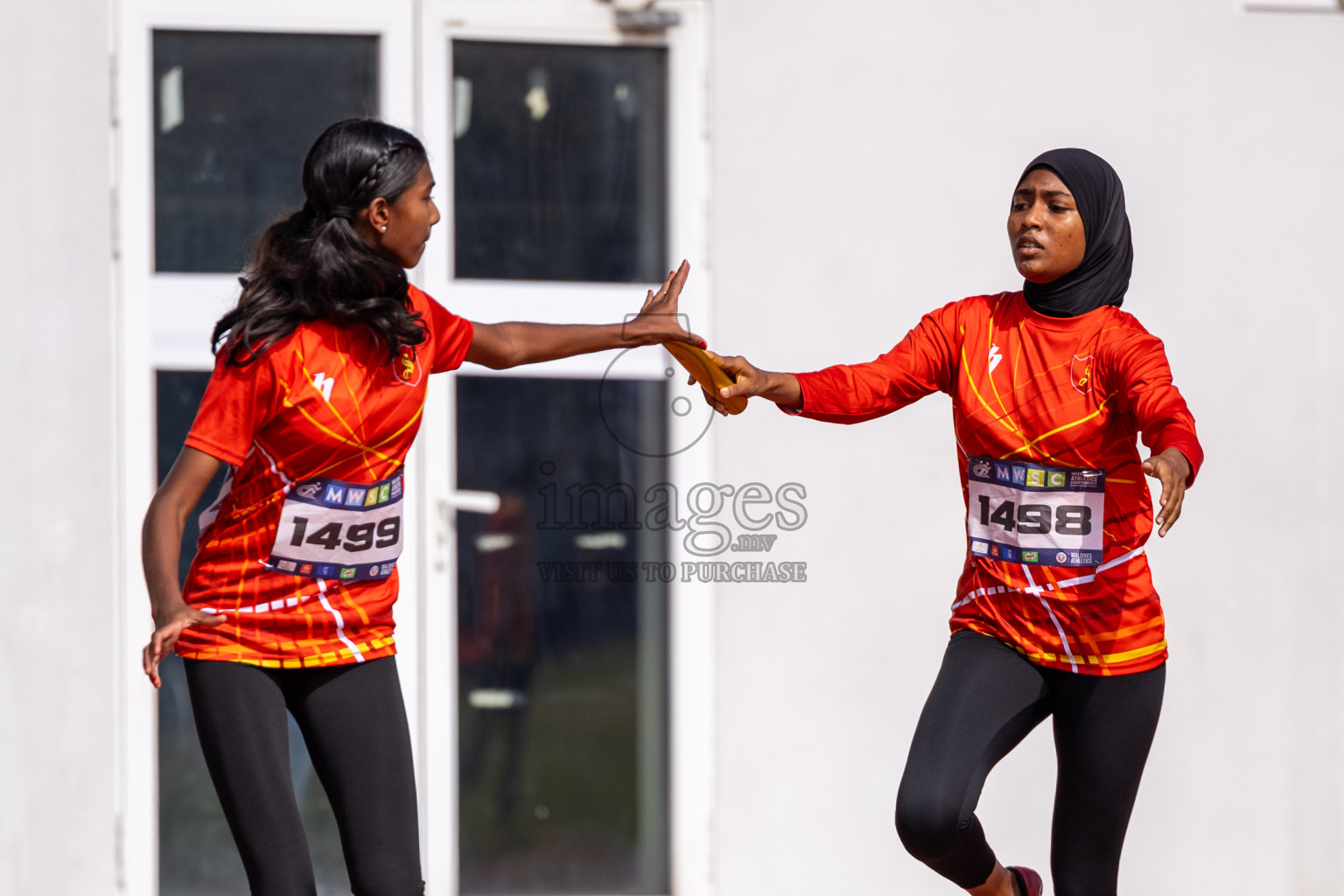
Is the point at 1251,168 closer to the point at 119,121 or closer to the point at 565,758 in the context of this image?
the point at 565,758

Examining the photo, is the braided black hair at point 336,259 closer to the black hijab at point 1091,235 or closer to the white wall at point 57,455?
the black hijab at point 1091,235

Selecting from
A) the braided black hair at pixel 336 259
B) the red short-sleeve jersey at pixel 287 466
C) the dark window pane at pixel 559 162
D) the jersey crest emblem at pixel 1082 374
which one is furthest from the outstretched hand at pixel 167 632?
the dark window pane at pixel 559 162

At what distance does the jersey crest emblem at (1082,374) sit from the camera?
109 inches

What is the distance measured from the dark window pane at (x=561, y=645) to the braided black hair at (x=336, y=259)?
1.80m

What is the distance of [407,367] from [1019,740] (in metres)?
1.59

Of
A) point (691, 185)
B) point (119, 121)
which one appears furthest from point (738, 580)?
point (119, 121)

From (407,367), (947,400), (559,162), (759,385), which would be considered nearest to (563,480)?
(559,162)

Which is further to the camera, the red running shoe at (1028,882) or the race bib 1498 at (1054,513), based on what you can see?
the red running shoe at (1028,882)

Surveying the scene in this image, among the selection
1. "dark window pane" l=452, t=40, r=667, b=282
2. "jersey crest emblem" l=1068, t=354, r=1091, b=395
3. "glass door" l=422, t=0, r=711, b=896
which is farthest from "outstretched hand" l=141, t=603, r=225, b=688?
"dark window pane" l=452, t=40, r=667, b=282

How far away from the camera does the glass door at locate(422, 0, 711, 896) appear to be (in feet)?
14.2

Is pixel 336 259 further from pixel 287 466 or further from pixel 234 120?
pixel 234 120

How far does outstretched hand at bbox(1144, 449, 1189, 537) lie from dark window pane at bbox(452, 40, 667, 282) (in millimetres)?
2331

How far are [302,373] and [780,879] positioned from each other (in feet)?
8.89

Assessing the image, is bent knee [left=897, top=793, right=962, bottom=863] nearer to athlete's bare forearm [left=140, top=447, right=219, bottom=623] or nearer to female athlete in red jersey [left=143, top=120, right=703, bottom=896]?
female athlete in red jersey [left=143, top=120, right=703, bottom=896]
